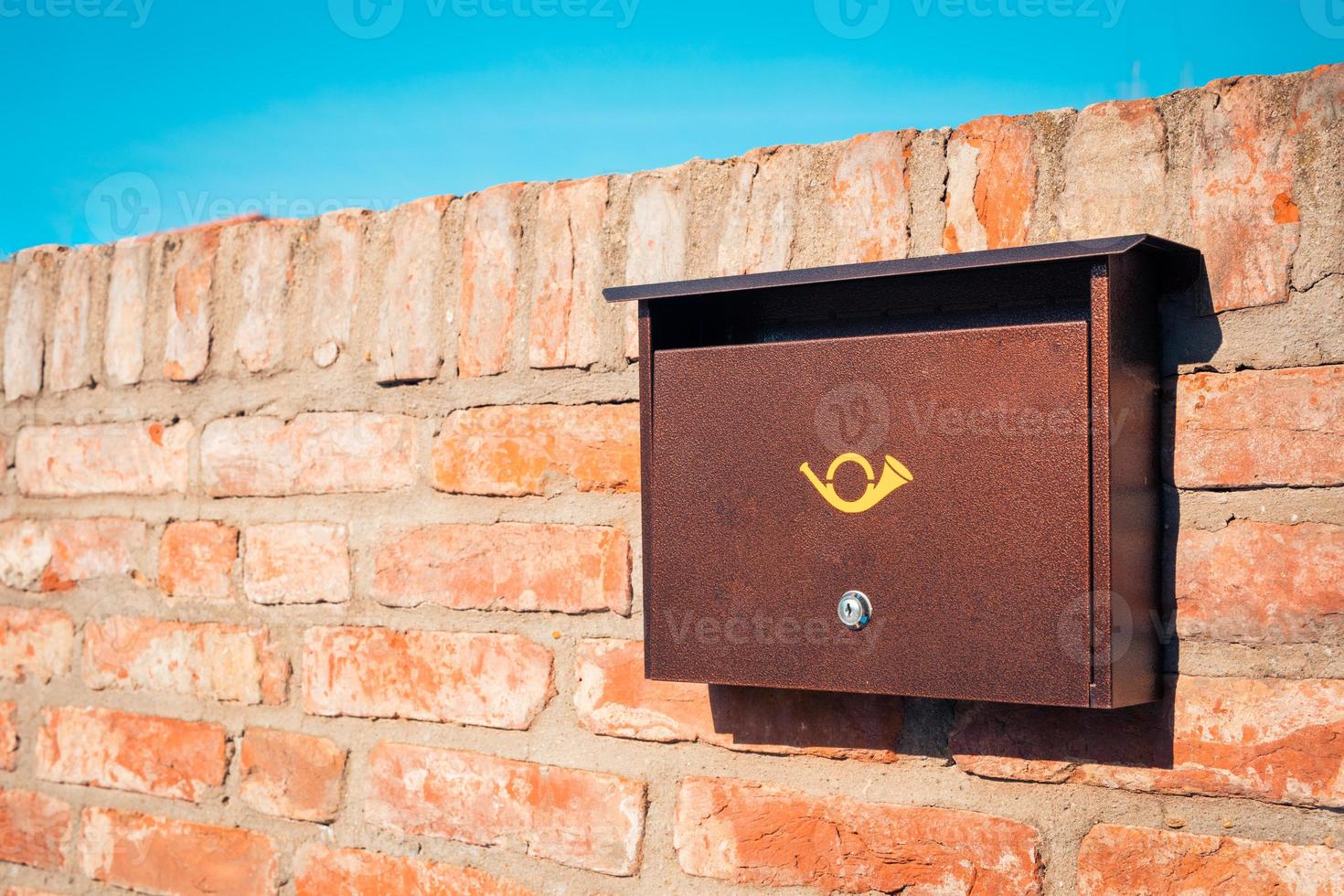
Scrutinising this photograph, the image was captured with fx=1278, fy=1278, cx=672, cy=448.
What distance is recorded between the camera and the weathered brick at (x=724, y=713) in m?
1.18

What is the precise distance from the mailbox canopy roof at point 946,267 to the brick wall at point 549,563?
32 mm

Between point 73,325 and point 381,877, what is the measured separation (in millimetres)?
864

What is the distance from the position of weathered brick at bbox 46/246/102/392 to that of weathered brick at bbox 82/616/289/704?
335mm

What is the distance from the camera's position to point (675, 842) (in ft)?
4.10

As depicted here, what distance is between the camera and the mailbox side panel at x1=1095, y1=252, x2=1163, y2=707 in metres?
0.97

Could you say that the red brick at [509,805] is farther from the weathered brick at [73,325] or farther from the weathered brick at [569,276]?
the weathered brick at [73,325]

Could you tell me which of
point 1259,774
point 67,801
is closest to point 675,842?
point 1259,774

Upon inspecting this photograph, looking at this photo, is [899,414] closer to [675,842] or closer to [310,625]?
[675,842]

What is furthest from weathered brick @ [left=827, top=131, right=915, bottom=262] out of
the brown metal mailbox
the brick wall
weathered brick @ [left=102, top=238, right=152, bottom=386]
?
weathered brick @ [left=102, top=238, right=152, bottom=386]

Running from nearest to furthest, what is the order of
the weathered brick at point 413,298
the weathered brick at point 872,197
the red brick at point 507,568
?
the weathered brick at point 872,197, the red brick at point 507,568, the weathered brick at point 413,298

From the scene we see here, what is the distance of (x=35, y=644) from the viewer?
1.71 meters

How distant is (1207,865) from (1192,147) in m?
0.59

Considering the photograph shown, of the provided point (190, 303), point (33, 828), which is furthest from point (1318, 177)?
point (33, 828)

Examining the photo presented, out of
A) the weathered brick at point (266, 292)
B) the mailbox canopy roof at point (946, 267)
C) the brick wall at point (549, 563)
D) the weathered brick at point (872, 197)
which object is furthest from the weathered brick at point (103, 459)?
the weathered brick at point (872, 197)
